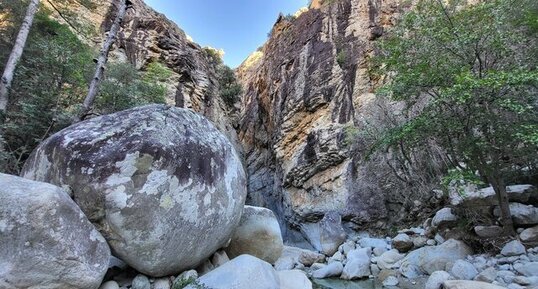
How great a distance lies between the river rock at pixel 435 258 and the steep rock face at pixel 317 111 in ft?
16.9

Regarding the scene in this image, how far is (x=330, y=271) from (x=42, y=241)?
6.45 metres

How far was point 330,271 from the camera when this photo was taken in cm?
788

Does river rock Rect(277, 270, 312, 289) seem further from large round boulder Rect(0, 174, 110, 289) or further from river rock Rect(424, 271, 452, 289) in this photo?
large round boulder Rect(0, 174, 110, 289)

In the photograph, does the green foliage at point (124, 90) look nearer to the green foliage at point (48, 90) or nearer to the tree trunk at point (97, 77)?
the green foliage at point (48, 90)

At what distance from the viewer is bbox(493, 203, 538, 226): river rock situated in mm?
6512

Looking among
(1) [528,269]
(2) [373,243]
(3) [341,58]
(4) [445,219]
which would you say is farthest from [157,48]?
(1) [528,269]

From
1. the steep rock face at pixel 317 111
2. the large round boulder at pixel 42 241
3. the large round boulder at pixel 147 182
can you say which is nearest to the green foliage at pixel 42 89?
the large round boulder at pixel 147 182

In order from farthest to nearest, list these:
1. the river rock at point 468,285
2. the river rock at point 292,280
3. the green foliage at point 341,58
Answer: the green foliage at point 341,58 < the river rock at point 292,280 < the river rock at point 468,285

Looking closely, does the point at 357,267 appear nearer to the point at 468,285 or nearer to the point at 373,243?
the point at 373,243

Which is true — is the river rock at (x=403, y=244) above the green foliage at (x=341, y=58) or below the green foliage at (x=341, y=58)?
below

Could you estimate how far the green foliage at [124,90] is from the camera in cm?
1044

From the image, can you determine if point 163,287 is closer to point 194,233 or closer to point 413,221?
point 194,233

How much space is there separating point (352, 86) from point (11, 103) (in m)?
14.2

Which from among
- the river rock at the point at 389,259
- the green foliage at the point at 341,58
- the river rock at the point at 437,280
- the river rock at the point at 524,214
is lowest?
the river rock at the point at 389,259
